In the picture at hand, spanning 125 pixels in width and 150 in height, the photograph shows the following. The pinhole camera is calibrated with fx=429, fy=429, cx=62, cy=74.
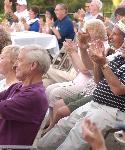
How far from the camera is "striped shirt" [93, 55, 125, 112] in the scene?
3653 millimetres

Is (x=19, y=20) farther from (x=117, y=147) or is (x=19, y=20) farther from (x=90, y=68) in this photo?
(x=117, y=147)

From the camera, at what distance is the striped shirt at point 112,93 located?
12.0 feet

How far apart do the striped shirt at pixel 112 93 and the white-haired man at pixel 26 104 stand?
565mm

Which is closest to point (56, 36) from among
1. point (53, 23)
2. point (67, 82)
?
point (53, 23)

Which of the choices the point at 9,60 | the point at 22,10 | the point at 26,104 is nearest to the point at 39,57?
the point at 26,104

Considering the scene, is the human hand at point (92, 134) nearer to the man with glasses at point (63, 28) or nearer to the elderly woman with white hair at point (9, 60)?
the elderly woman with white hair at point (9, 60)

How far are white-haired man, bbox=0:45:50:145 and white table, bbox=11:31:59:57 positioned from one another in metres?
4.40

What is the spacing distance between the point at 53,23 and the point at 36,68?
6.52 m

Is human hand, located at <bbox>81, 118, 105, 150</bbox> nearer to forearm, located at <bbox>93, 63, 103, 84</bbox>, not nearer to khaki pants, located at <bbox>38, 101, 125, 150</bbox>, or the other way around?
khaki pants, located at <bbox>38, 101, 125, 150</bbox>

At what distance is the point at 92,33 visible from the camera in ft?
16.2

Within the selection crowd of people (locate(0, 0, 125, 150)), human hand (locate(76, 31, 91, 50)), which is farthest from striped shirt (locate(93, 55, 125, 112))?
human hand (locate(76, 31, 91, 50))

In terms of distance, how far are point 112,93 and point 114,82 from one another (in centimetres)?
19

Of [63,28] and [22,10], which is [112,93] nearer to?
[63,28]

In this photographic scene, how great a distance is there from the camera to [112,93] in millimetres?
3686
